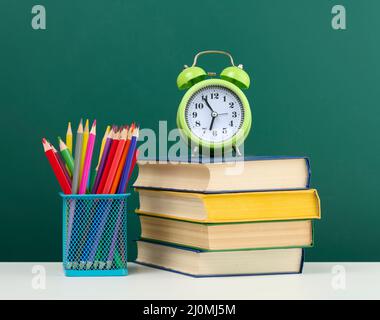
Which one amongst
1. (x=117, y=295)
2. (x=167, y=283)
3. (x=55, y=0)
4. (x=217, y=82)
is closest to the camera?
(x=117, y=295)

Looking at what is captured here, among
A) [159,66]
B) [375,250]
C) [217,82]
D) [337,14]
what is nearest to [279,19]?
[337,14]

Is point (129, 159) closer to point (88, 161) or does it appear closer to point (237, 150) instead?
point (88, 161)

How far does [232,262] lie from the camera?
1457 millimetres

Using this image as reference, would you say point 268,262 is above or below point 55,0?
below

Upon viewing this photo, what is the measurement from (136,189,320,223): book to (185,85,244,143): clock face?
0.14 meters

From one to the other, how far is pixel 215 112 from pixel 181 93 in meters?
0.42

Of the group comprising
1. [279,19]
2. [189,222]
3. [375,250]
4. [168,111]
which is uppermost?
[279,19]

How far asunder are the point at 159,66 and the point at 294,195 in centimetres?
61

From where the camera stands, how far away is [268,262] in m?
1.48

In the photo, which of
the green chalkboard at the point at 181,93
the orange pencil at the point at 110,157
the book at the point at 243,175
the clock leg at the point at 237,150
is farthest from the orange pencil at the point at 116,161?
the green chalkboard at the point at 181,93

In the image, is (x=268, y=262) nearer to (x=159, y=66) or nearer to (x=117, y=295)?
(x=117, y=295)

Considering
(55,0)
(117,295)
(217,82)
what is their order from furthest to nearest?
(55,0)
(217,82)
(117,295)

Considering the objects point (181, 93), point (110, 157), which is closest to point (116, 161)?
point (110, 157)

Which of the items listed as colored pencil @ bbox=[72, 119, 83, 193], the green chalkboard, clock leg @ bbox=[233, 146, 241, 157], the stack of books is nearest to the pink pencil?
colored pencil @ bbox=[72, 119, 83, 193]
